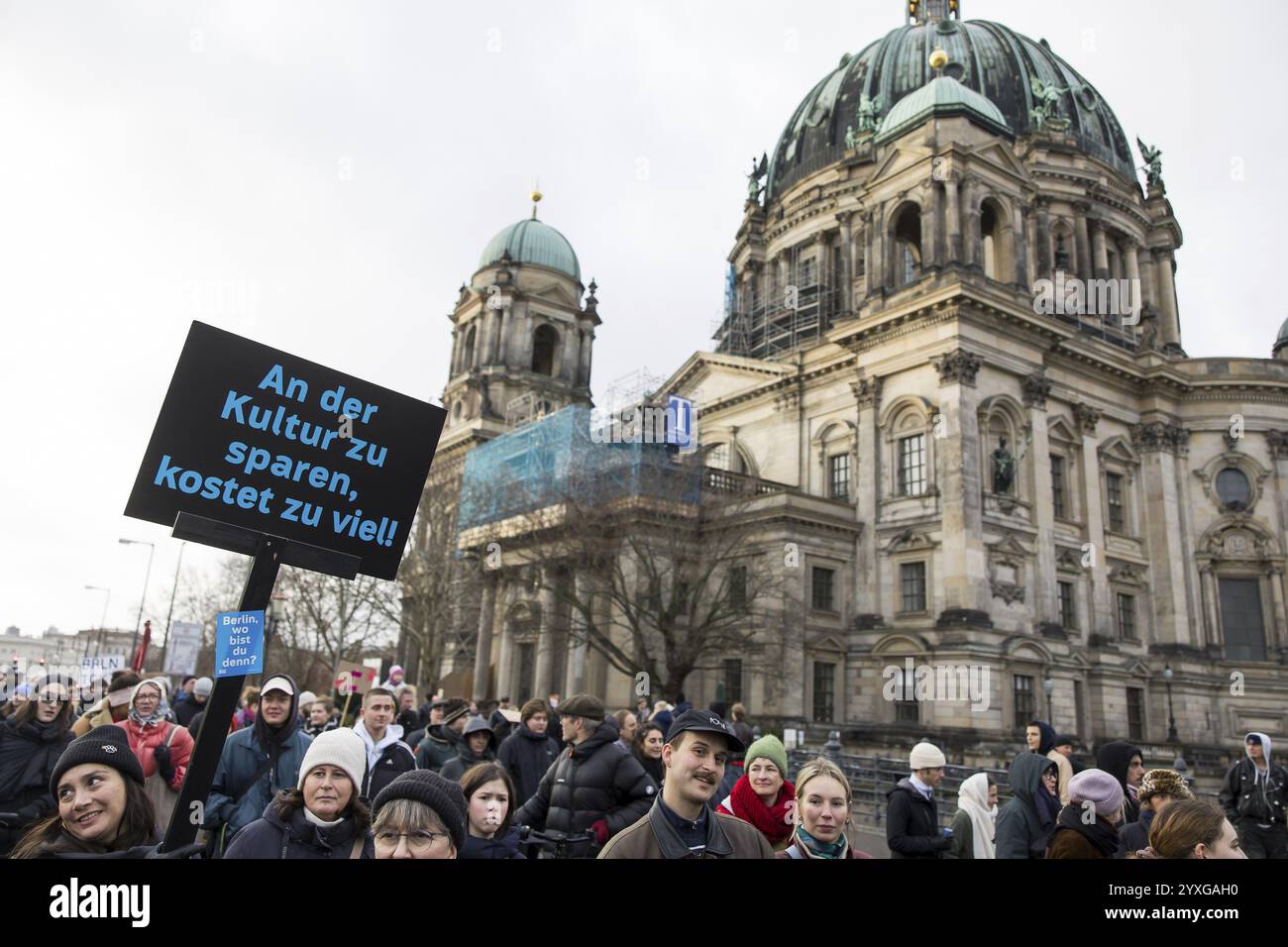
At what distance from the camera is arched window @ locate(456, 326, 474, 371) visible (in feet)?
202

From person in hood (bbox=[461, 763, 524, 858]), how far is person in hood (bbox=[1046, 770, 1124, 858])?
311cm

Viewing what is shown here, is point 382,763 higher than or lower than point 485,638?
lower

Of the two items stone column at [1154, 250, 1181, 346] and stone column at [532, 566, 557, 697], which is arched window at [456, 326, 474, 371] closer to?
stone column at [532, 566, 557, 697]

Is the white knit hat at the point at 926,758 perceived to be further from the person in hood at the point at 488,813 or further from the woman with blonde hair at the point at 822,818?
the person in hood at the point at 488,813

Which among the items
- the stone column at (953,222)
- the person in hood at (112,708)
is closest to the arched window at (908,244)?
the stone column at (953,222)

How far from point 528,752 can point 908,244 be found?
44299 mm

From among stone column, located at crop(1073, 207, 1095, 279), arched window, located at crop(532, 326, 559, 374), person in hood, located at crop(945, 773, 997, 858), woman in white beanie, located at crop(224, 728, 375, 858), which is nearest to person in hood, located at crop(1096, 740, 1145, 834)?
person in hood, located at crop(945, 773, 997, 858)

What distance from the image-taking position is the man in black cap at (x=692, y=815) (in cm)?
344

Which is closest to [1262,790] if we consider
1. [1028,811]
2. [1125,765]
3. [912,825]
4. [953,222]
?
[1125,765]

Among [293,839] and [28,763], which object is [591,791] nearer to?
[293,839]

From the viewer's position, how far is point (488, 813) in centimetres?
472

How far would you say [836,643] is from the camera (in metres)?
35.3

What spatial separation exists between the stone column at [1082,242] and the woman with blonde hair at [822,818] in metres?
Answer: 52.6
